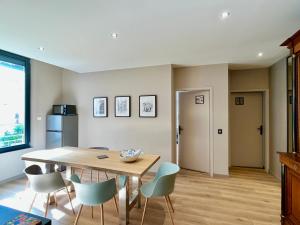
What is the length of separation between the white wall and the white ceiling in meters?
0.85

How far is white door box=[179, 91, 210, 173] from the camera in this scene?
409 centimetres

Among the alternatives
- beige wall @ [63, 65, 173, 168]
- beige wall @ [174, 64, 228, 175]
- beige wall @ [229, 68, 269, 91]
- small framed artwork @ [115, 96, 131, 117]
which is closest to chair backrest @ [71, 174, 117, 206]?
beige wall @ [63, 65, 173, 168]

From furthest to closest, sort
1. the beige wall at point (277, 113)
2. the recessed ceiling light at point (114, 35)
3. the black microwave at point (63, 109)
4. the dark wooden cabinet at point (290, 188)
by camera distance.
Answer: the black microwave at point (63, 109), the beige wall at point (277, 113), the recessed ceiling light at point (114, 35), the dark wooden cabinet at point (290, 188)

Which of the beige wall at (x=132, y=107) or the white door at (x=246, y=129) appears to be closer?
the beige wall at (x=132, y=107)

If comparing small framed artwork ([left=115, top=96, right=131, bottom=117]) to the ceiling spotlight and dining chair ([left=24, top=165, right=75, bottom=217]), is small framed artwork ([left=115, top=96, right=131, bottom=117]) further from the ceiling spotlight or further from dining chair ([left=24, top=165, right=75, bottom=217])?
dining chair ([left=24, top=165, right=75, bottom=217])

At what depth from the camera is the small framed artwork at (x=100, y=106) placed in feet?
14.8

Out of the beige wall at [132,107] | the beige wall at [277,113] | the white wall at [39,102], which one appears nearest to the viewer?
the beige wall at [277,113]

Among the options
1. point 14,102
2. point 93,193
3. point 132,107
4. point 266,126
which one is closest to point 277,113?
point 266,126

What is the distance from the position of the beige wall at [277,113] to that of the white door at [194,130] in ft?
4.73

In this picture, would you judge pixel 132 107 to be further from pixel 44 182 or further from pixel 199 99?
pixel 44 182

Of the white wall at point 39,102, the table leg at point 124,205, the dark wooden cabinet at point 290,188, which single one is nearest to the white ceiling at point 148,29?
the white wall at point 39,102

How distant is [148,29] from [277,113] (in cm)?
334

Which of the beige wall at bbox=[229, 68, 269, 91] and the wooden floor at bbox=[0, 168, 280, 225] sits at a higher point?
the beige wall at bbox=[229, 68, 269, 91]

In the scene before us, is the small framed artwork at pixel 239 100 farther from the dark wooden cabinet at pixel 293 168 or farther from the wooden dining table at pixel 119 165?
the wooden dining table at pixel 119 165
